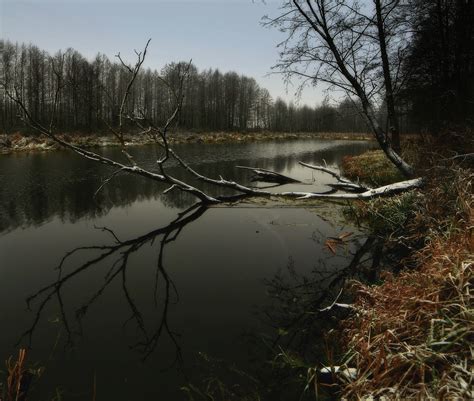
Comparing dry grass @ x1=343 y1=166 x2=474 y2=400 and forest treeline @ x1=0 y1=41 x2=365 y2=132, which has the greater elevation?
forest treeline @ x1=0 y1=41 x2=365 y2=132

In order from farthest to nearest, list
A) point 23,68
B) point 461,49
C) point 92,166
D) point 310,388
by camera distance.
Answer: point 23,68, point 92,166, point 461,49, point 310,388

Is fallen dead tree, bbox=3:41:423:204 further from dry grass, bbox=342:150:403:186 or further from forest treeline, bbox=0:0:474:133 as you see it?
dry grass, bbox=342:150:403:186

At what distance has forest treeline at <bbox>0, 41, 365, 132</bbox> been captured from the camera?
45.1 m

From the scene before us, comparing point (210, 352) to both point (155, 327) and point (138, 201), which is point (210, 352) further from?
point (138, 201)

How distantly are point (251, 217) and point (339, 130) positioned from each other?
343 ft

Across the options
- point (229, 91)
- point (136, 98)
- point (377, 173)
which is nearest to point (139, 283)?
point (377, 173)

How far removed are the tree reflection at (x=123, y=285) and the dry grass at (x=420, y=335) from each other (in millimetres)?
1612

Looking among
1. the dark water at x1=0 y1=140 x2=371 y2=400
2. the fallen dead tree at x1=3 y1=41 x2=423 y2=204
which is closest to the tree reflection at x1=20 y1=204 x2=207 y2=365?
the dark water at x1=0 y1=140 x2=371 y2=400

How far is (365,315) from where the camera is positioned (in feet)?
10.6

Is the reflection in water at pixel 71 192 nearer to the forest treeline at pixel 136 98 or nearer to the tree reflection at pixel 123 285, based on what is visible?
the tree reflection at pixel 123 285

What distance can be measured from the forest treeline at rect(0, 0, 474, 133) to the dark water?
7.95 ft

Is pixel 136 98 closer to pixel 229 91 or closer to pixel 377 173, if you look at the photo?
pixel 229 91

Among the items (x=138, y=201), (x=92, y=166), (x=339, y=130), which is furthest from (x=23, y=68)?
(x=339, y=130)

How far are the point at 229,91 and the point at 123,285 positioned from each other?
242ft
